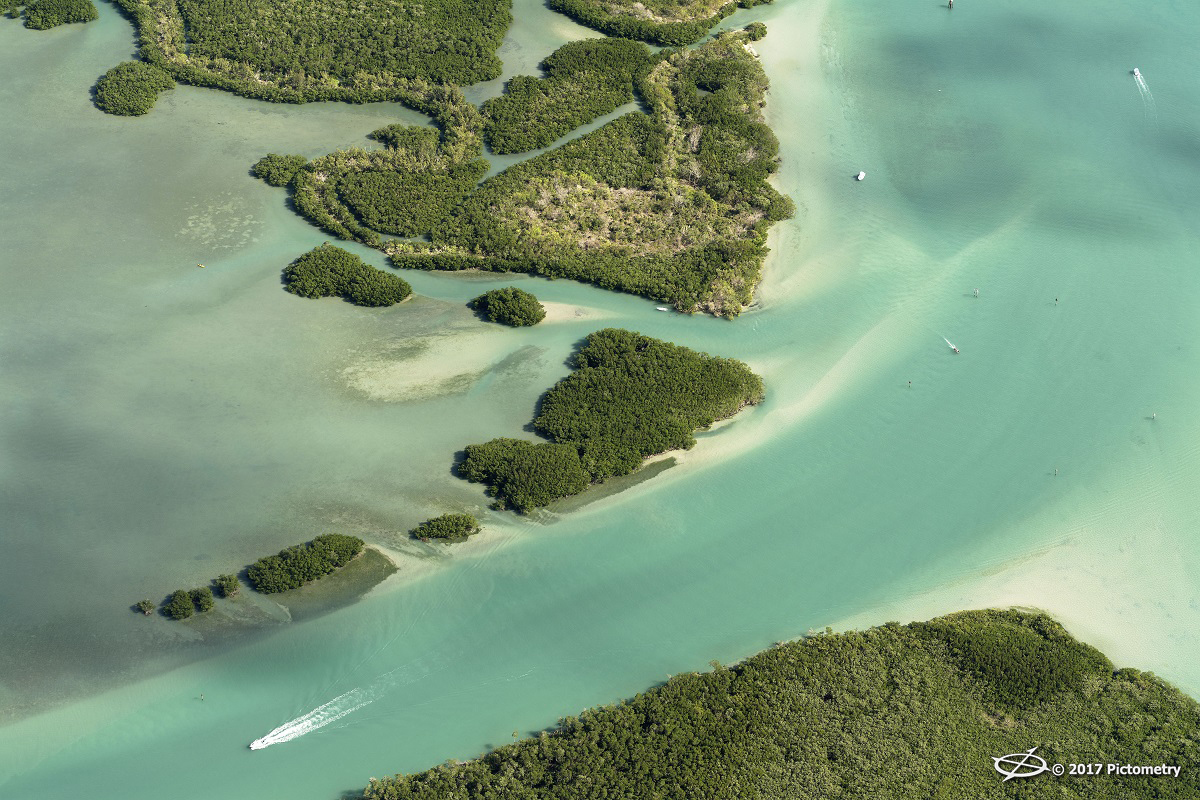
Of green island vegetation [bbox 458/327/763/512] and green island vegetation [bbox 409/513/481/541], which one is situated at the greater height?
green island vegetation [bbox 458/327/763/512]

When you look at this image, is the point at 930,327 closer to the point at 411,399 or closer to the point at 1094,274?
the point at 1094,274

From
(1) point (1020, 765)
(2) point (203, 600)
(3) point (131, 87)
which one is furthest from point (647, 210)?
(1) point (1020, 765)

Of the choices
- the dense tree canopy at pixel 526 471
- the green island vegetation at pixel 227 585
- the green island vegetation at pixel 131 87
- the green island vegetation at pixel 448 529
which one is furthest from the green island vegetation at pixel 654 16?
the green island vegetation at pixel 227 585

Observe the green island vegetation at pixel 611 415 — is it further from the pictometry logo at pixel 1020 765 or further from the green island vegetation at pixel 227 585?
the pictometry logo at pixel 1020 765

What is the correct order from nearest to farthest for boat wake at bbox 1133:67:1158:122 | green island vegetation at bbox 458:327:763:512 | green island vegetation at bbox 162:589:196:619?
1. green island vegetation at bbox 162:589:196:619
2. green island vegetation at bbox 458:327:763:512
3. boat wake at bbox 1133:67:1158:122

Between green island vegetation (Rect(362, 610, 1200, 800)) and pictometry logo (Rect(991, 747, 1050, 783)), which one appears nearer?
green island vegetation (Rect(362, 610, 1200, 800))

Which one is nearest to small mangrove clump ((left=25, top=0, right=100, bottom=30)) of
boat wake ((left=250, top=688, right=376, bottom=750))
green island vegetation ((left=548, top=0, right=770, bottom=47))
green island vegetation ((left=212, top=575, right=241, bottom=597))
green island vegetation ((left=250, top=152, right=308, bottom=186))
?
green island vegetation ((left=250, top=152, right=308, bottom=186))

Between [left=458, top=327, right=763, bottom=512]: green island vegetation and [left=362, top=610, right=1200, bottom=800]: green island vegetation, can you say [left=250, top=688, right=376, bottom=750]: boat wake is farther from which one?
[left=458, top=327, right=763, bottom=512]: green island vegetation

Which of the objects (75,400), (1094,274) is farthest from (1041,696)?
(75,400)
